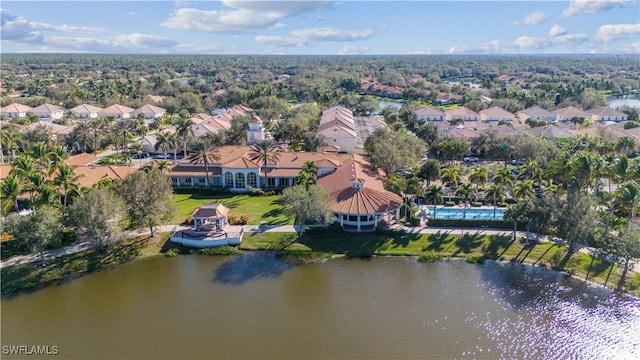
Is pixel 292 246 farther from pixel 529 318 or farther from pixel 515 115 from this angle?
pixel 515 115

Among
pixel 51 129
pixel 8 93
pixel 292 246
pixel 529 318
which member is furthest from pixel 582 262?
pixel 8 93

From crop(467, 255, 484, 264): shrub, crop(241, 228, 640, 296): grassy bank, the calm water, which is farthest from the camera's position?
crop(467, 255, 484, 264): shrub

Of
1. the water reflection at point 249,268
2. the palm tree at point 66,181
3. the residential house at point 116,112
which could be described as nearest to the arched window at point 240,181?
the water reflection at point 249,268

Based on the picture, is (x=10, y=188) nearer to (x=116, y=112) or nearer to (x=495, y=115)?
(x=116, y=112)

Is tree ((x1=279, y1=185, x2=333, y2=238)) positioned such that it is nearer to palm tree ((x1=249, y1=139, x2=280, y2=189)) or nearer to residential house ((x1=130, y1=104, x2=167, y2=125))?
palm tree ((x1=249, y1=139, x2=280, y2=189))

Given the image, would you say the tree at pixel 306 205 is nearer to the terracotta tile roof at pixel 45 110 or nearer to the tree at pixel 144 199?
the tree at pixel 144 199

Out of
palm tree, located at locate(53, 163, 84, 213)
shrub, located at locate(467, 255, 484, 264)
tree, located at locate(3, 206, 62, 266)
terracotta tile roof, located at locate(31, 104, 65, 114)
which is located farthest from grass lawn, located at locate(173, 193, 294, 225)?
terracotta tile roof, located at locate(31, 104, 65, 114)
